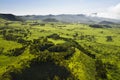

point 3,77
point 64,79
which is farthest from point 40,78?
point 3,77

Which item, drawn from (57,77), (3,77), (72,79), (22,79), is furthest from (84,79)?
(3,77)

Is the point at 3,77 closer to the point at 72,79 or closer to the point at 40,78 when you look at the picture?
the point at 40,78

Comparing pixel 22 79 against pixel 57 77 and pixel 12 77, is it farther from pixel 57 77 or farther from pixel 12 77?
pixel 57 77

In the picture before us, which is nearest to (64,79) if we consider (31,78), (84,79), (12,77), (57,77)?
(57,77)

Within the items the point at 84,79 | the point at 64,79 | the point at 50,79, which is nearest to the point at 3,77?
the point at 50,79

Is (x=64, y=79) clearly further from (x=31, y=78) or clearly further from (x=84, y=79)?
(x=31, y=78)
